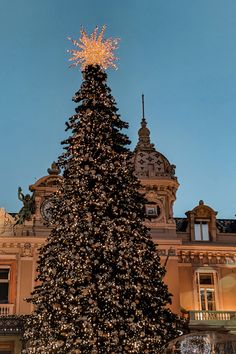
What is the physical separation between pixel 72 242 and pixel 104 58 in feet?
24.9

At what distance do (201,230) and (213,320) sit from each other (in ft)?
18.7

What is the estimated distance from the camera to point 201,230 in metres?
32.9

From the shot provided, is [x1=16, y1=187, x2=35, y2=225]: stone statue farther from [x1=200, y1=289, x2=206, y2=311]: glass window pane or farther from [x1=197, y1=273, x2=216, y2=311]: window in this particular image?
[x1=200, y1=289, x2=206, y2=311]: glass window pane

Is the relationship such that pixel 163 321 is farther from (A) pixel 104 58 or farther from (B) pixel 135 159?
(B) pixel 135 159

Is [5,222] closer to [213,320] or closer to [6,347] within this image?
[6,347]

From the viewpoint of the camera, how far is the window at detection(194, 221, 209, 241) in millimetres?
32719

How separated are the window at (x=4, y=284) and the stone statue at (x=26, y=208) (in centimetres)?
264

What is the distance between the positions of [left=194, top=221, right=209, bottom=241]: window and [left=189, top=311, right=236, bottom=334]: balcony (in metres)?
4.73

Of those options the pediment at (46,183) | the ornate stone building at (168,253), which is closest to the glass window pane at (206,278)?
the ornate stone building at (168,253)

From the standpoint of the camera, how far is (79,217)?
18.2 metres

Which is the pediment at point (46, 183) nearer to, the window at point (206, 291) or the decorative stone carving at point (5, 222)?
the decorative stone carving at point (5, 222)

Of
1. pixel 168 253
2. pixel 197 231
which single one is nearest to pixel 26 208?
pixel 168 253

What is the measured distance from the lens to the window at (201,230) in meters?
32.7

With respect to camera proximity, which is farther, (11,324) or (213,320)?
(213,320)
